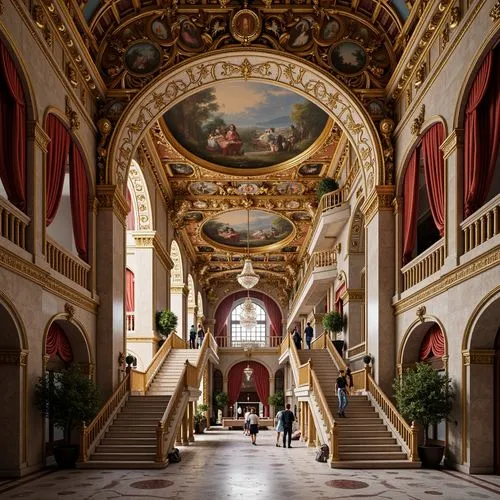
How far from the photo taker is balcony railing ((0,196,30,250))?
1210cm

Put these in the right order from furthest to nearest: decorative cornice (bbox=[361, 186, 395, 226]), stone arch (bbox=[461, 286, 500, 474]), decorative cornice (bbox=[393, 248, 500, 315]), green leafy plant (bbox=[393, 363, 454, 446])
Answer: decorative cornice (bbox=[361, 186, 395, 226])
green leafy plant (bbox=[393, 363, 454, 446])
stone arch (bbox=[461, 286, 500, 474])
decorative cornice (bbox=[393, 248, 500, 315])

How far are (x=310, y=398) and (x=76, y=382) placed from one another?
835 centimetres

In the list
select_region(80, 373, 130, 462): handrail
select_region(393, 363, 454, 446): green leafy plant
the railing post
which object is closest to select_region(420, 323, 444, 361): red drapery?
select_region(393, 363, 454, 446): green leafy plant

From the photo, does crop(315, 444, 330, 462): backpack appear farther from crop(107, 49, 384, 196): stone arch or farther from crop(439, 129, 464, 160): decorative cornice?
crop(439, 129, 464, 160): decorative cornice

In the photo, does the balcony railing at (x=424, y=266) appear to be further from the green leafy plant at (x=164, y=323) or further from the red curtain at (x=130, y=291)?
the red curtain at (x=130, y=291)

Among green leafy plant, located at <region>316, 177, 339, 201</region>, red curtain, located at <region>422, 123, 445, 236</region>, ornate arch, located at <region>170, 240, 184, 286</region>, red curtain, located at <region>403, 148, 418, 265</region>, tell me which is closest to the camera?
red curtain, located at <region>422, 123, 445, 236</region>

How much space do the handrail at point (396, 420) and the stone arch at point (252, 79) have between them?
526 cm

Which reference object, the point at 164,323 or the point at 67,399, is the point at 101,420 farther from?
the point at 164,323

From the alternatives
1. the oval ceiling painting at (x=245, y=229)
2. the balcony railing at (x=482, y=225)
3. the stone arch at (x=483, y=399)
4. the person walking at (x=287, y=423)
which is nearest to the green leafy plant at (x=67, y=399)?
the stone arch at (x=483, y=399)

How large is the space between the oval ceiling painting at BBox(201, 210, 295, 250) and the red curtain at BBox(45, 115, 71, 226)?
1834cm

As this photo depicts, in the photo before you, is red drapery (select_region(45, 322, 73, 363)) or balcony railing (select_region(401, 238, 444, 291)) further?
red drapery (select_region(45, 322, 73, 363))

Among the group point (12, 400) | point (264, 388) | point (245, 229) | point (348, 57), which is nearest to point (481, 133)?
point (348, 57)

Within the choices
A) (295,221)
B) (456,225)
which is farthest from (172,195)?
(456,225)

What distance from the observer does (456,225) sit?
13648 mm
